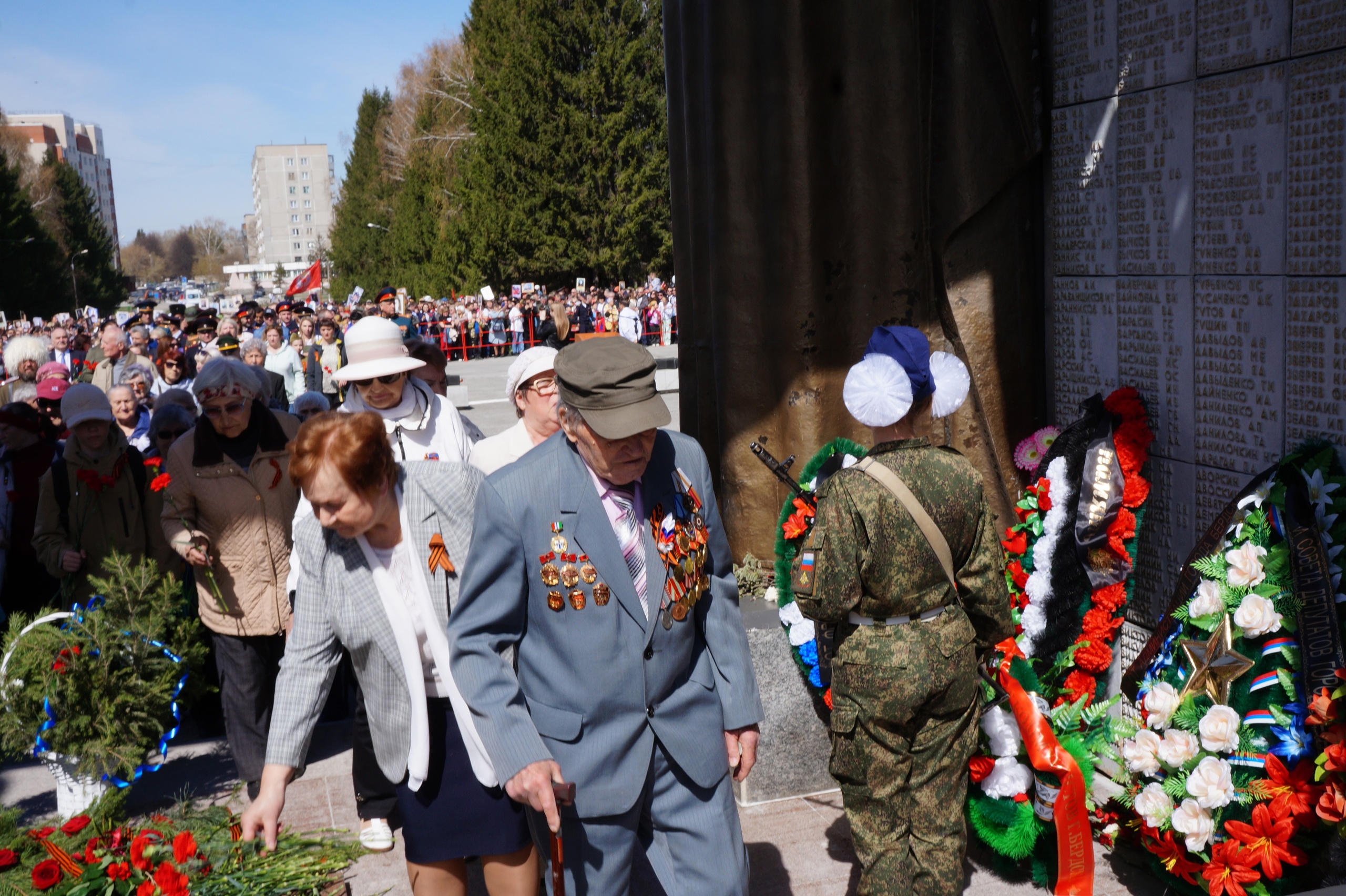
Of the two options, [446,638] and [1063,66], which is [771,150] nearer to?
[1063,66]

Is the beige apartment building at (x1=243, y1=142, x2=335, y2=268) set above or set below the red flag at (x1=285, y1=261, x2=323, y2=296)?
above

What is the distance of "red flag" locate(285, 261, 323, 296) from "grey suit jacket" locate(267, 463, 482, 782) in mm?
25053

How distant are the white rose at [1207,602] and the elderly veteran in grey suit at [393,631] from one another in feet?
7.40

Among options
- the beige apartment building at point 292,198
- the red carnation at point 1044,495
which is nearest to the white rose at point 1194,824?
the red carnation at point 1044,495

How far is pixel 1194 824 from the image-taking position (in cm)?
350

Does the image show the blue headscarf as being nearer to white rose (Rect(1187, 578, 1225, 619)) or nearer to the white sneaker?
Answer: white rose (Rect(1187, 578, 1225, 619))

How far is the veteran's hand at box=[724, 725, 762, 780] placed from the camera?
2.96 m

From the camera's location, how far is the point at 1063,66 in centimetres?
489

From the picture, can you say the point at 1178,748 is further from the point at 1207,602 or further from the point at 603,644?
the point at 603,644

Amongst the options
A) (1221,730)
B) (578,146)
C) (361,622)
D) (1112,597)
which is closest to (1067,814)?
(1221,730)

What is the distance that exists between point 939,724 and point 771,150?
275 centimetres

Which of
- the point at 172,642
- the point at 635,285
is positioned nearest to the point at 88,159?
the point at 635,285

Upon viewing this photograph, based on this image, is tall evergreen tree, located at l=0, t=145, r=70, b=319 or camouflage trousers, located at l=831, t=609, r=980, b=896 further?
tall evergreen tree, located at l=0, t=145, r=70, b=319

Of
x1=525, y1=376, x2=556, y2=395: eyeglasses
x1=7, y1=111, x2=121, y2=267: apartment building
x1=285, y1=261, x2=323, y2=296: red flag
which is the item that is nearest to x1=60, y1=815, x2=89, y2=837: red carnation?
x1=525, y1=376, x2=556, y2=395: eyeglasses
